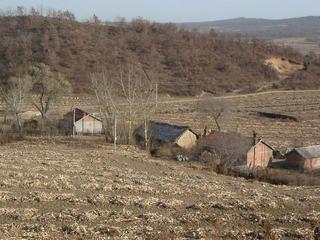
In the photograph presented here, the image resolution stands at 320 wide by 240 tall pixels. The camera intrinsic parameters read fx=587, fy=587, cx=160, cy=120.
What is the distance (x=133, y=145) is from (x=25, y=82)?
52.9ft

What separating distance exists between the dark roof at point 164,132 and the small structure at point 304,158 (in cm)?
717

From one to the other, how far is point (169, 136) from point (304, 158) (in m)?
8.94

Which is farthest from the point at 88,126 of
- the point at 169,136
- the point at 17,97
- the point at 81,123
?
the point at 169,136

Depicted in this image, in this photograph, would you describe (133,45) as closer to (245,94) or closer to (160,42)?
(160,42)

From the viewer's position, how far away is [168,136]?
38125 mm

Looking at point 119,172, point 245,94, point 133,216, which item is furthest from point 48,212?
point 245,94

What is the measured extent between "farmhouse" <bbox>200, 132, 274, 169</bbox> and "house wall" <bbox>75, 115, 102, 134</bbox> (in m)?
11.8

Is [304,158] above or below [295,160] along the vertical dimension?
above

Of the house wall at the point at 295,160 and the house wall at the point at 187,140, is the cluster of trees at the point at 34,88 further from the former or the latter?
the house wall at the point at 295,160

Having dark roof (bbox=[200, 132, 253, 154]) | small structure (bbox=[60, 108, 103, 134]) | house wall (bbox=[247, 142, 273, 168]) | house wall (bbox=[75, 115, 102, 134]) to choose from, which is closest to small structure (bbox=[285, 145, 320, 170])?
house wall (bbox=[247, 142, 273, 168])

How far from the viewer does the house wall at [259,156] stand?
33375 mm

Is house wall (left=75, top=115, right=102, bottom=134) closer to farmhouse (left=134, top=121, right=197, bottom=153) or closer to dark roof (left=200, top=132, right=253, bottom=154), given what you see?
farmhouse (left=134, top=121, right=197, bottom=153)

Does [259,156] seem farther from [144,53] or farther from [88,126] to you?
[144,53]

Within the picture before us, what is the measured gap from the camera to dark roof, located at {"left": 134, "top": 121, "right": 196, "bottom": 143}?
37.6 m
